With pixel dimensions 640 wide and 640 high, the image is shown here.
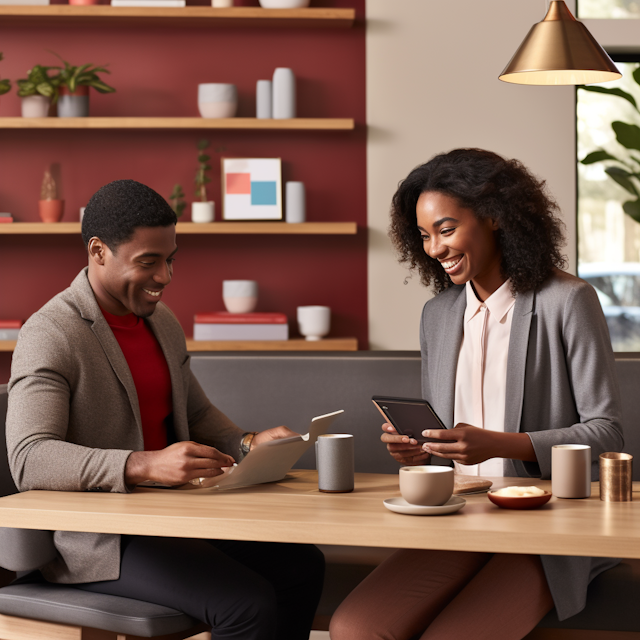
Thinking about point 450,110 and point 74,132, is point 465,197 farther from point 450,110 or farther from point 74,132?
point 74,132

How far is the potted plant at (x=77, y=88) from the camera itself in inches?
130

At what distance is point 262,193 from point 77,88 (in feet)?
2.91

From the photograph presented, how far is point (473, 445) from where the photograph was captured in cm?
150

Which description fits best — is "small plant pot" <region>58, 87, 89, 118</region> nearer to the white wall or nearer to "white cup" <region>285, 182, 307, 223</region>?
"white cup" <region>285, 182, 307, 223</region>

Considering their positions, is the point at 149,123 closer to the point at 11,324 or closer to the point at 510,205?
the point at 11,324

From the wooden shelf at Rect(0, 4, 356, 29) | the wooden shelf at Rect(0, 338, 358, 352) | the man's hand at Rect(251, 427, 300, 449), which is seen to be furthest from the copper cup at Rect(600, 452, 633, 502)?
the wooden shelf at Rect(0, 4, 356, 29)

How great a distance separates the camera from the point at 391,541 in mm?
1172

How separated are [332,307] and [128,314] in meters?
1.80

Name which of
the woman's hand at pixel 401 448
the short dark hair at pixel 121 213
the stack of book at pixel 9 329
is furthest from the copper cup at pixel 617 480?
the stack of book at pixel 9 329

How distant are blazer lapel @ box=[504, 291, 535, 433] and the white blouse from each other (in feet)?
0.15

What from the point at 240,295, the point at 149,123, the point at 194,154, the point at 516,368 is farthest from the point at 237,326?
the point at 516,368

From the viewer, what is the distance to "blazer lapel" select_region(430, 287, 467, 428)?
6.34ft

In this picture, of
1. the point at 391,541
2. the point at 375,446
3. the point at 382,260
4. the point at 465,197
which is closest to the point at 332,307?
the point at 382,260

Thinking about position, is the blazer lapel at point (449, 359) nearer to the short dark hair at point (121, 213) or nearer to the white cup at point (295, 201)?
the short dark hair at point (121, 213)
